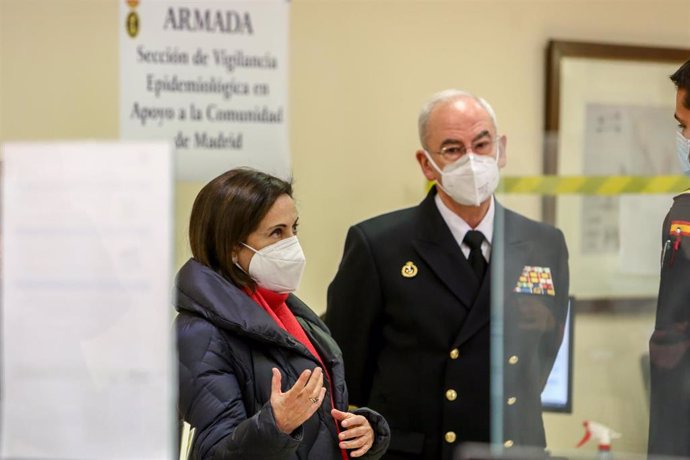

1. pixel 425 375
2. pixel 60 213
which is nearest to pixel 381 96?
pixel 425 375

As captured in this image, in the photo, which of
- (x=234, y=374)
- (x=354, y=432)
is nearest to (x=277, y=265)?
(x=234, y=374)

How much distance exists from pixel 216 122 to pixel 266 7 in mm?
318

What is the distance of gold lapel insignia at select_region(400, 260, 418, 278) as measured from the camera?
1.92 m

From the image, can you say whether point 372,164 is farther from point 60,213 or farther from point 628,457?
point 60,213

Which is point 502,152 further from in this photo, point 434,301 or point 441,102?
point 434,301

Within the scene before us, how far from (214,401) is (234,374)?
2.6 inches

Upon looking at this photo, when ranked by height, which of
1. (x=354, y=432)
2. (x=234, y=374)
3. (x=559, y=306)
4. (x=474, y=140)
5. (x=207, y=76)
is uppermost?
(x=207, y=76)

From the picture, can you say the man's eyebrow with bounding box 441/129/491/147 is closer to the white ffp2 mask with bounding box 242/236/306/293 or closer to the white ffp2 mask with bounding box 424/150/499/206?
the white ffp2 mask with bounding box 424/150/499/206

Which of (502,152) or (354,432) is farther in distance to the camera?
(502,152)

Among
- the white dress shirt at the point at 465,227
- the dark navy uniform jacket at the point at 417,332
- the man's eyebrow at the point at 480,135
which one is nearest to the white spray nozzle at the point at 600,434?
the dark navy uniform jacket at the point at 417,332

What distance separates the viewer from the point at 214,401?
1.44 meters

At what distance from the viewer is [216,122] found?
1.84 meters

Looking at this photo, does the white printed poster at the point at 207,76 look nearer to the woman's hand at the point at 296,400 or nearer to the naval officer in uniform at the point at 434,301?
the naval officer in uniform at the point at 434,301

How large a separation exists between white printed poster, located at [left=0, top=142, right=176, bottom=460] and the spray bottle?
0.81 metres
